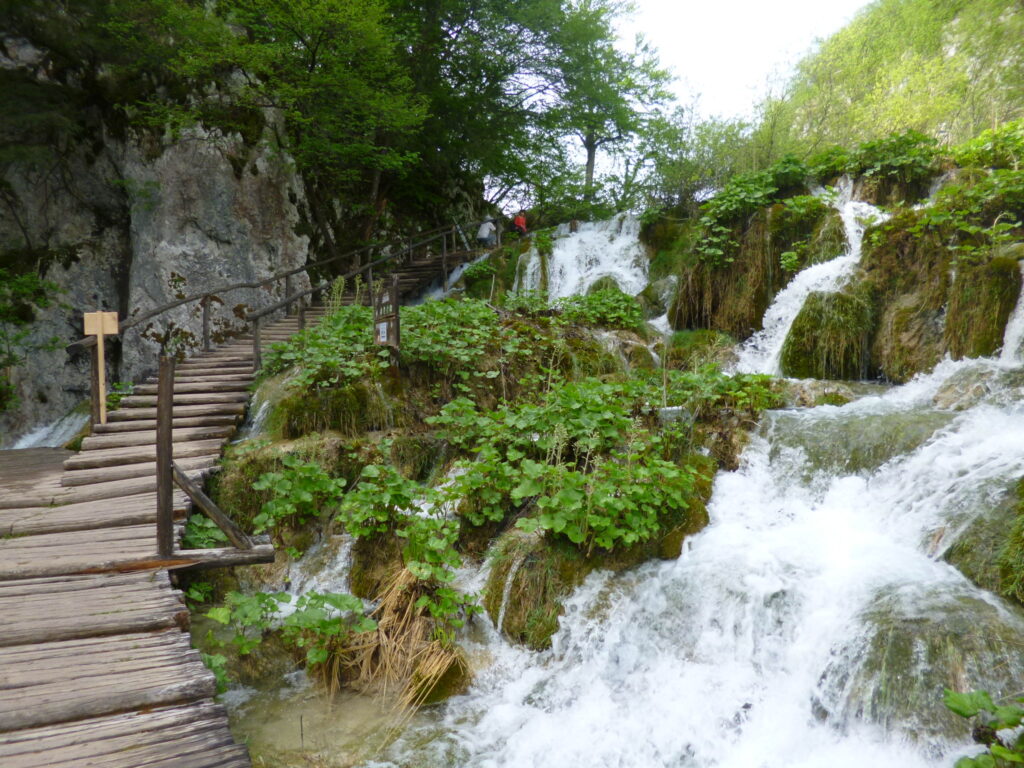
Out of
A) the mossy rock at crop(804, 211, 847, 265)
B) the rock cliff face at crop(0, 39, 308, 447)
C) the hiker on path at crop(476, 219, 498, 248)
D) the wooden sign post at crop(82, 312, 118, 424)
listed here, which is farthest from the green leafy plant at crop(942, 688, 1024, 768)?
the hiker on path at crop(476, 219, 498, 248)

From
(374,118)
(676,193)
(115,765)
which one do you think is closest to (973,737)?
(115,765)

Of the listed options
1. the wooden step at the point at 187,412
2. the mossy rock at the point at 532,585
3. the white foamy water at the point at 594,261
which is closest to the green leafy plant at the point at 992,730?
the mossy rock at the point at 532,585

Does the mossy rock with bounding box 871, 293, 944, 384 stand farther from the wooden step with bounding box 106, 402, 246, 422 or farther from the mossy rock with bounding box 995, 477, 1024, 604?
the wooden step with bounding box 106, 402, 246, 422

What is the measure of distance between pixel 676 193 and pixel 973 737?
11.7 m

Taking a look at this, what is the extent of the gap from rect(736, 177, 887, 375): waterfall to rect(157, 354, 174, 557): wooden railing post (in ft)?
25.1

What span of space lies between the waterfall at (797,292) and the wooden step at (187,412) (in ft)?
24.4

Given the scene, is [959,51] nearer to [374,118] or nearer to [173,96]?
[374,118]

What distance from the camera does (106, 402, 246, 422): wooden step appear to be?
718 centimetres

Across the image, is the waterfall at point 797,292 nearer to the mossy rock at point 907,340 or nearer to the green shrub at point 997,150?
the mossy rock at point 907,340

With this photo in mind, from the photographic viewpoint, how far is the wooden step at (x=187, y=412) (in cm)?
718

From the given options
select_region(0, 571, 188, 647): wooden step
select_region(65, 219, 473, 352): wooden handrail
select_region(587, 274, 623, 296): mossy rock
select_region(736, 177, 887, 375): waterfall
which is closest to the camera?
select_region(0, 571, 188, 647): wooden step

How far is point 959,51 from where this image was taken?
13977 mm

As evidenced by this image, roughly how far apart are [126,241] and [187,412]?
7521 millimetres

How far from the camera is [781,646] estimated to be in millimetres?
3877
